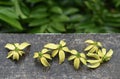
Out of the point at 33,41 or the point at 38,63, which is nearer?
the point at 38,63

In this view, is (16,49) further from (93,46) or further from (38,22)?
(38,22)

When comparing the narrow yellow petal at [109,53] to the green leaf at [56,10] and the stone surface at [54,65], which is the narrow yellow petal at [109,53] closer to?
the stone surface at [54,65]

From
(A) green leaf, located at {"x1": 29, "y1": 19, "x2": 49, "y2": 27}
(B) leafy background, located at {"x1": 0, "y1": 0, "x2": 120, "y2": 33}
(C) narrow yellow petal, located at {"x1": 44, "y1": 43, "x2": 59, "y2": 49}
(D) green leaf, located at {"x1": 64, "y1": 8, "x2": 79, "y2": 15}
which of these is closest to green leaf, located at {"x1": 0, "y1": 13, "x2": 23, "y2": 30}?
(B) leafy background, located at {"x1": 0, "y1": 0, "x2": 120, "y2": 33}

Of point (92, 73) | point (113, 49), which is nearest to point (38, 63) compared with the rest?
point (92, 73)

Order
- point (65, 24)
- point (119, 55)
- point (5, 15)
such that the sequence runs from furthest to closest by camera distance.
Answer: point (65, 24) → point (5, 15) → point (119, 55)

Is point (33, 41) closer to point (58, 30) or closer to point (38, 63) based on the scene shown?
point (38, 63)

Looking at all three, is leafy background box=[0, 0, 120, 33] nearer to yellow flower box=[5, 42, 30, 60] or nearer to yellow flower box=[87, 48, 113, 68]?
yellow flower box=[5, 42, 30, 60]
